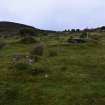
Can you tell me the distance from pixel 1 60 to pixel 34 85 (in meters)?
10.3

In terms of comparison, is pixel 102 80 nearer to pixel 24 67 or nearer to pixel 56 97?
pixel 56 97

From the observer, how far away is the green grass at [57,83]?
65.7 ft

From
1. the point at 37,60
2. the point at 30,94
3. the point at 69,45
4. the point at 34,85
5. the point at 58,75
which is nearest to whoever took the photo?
the point at 30,94

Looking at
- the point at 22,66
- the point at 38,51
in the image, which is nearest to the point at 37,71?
the point at 22,66

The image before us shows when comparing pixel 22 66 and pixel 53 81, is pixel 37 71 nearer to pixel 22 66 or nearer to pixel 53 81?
pixel 22 66

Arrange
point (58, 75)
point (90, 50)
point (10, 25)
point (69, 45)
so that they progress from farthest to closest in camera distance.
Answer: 1. point (10, 25)
2. point (69, 45)
3. point (90, 50)
4. point (58, 75)

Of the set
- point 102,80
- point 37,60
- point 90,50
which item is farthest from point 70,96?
point 90,50

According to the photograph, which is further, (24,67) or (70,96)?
(24,67)

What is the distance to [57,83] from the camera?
23.0 metres

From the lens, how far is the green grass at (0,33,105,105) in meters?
20.0

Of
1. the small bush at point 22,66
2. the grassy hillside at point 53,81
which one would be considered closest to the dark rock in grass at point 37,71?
the grassy hillside at point 53,81

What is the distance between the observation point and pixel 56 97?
20266mm

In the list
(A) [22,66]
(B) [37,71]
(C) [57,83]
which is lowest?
(C) [57,83]

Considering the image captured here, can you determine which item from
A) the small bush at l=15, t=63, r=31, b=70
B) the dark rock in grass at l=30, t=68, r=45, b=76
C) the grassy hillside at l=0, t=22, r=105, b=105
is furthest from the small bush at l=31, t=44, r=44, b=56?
the dark rock in grass at l=30, t=68, r=45, b=76
